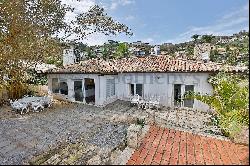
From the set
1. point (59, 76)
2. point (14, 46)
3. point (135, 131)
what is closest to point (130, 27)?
point (59, 76)

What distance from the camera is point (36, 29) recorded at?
17.8 metres

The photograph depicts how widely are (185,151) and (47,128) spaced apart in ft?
25.7

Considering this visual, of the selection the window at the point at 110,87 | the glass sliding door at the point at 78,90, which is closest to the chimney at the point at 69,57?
the glass sliding door at the point at 78,90

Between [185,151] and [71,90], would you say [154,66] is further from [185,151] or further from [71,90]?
[185,151]

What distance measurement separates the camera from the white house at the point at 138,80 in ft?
61.7

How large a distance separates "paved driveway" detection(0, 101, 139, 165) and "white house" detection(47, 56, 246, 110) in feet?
6.60

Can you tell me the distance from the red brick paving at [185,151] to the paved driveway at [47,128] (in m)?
3.46

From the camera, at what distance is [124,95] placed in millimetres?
22250

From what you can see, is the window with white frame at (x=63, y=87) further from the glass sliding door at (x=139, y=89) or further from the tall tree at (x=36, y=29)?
the glass sliding door at (x=139, y=89)

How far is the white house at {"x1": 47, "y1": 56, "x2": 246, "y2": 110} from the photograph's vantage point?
18.8m

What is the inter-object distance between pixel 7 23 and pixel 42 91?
462 inches

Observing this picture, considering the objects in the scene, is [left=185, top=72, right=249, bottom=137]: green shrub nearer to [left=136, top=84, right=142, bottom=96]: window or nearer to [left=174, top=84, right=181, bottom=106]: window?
[left=174, top=84, right=181, bottom=106]: window

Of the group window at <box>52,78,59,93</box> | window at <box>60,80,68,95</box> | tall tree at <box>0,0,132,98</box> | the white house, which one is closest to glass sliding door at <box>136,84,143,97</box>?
the white house

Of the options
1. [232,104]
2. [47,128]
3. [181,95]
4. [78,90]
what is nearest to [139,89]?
[181,95]
